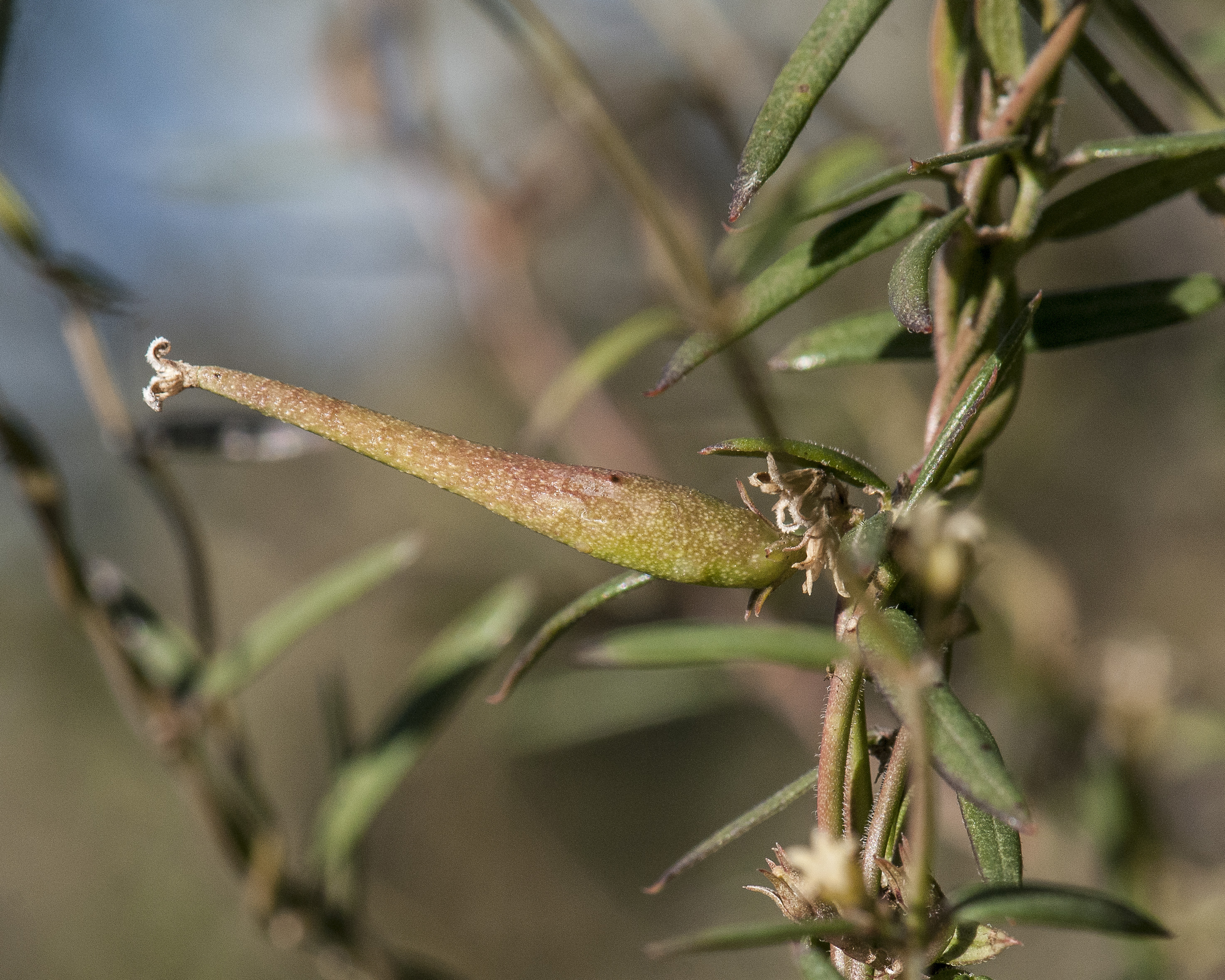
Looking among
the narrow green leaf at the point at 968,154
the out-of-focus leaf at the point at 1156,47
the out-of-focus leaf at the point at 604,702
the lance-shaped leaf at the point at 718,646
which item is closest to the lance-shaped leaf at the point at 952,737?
the lance-shaped leaf at the point at 718,646

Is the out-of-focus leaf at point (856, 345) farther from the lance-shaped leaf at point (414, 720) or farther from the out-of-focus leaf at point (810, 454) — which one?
the lance-shaped leaf at point (414, 720)

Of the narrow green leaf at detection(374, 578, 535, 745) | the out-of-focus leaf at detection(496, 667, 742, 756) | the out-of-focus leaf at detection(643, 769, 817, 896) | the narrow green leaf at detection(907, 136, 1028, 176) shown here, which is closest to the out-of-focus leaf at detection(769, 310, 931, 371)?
the narrow green leaf at detection(907, 136, 1028, 176)

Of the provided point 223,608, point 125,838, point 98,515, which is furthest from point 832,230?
point 223,608

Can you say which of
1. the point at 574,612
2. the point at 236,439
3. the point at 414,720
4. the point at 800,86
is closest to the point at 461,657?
the point at 414,720

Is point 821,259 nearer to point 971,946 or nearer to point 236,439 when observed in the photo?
point 971,946

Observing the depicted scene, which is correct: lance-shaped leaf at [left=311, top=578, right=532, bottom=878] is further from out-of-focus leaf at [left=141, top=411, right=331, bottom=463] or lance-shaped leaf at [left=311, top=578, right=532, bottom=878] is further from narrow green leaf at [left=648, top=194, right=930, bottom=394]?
narrow green leaf at [left=648, top=194, right=930, bottom=394]
